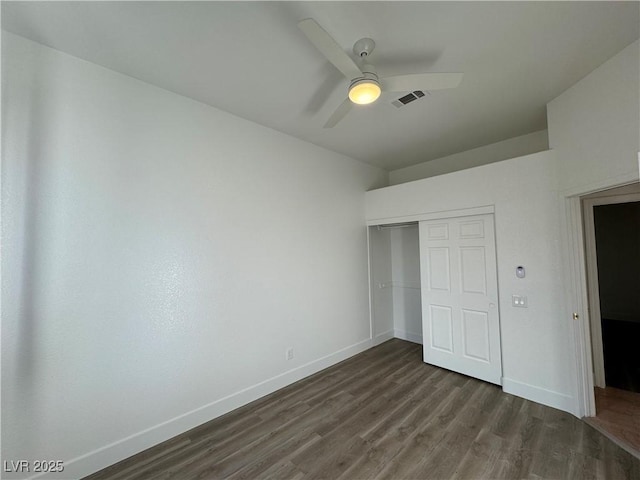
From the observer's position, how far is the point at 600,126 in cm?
221

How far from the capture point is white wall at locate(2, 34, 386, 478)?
180 centimetres

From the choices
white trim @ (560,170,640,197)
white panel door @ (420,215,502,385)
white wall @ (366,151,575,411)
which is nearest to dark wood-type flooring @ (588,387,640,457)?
white wall @ (366,151,575,411)

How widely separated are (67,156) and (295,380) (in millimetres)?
3187

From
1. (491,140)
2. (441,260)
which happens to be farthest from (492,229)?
(491,140)

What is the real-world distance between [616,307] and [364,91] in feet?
22.8

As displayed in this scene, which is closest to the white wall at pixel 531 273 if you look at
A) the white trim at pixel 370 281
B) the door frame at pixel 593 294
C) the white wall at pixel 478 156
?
the door frame at pixel 593 294

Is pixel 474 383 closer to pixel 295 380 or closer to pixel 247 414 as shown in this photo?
pixel 295 380

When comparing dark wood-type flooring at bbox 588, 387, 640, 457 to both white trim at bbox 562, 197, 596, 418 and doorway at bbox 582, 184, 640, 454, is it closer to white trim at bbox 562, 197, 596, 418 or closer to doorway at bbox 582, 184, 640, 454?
doorway at bbox 582, 184, 640, 454

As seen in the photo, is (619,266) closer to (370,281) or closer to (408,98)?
(370,281)

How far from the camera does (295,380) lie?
10.8ft

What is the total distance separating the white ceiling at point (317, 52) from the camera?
1.68 m

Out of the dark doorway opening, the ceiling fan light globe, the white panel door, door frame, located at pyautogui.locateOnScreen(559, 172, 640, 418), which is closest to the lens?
the ceiling fan light globe

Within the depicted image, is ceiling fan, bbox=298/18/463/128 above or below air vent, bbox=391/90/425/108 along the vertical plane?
below

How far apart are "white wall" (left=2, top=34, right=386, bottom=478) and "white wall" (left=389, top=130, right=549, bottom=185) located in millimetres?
2501
